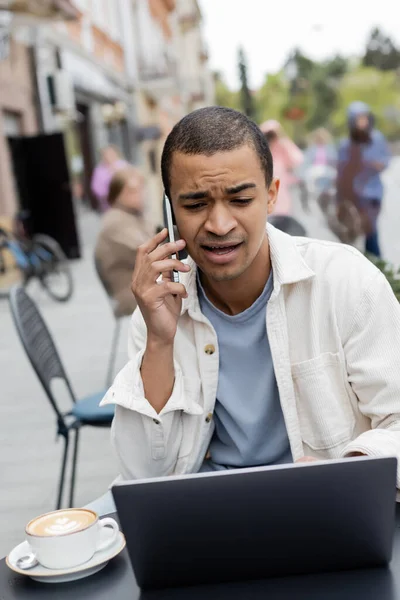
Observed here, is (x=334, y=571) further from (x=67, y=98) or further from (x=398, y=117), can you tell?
(x=398, y=117)

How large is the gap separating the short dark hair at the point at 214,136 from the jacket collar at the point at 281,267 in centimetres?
18

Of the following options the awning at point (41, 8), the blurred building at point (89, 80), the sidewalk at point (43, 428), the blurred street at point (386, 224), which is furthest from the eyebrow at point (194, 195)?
the blurred building at point (89, 80)

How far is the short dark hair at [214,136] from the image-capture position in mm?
1812

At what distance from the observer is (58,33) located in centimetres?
1748

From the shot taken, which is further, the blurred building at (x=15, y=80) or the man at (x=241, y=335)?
the blurred building at (x=15, y=80)

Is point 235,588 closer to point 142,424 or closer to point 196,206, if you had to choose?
point 142,424

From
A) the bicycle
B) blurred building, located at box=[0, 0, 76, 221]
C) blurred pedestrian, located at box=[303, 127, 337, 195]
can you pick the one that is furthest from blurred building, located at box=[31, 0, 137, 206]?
blurred pedestrian, located at box=[303, 127, 337, 195]

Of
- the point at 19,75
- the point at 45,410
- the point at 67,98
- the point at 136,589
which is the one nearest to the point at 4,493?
the point at 45,410

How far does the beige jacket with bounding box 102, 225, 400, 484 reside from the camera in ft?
6.16

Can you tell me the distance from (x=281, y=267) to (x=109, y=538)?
741 millimetres

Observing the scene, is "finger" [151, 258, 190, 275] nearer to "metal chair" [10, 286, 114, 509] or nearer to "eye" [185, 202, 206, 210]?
"eye" [185, 202, 206, 210]

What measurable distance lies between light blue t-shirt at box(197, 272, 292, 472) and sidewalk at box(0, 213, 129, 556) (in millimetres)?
1965

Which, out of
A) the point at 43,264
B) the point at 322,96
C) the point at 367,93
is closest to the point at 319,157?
the point at 43,264

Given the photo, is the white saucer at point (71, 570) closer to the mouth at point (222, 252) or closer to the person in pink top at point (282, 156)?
the mouth at point (222, 252)
